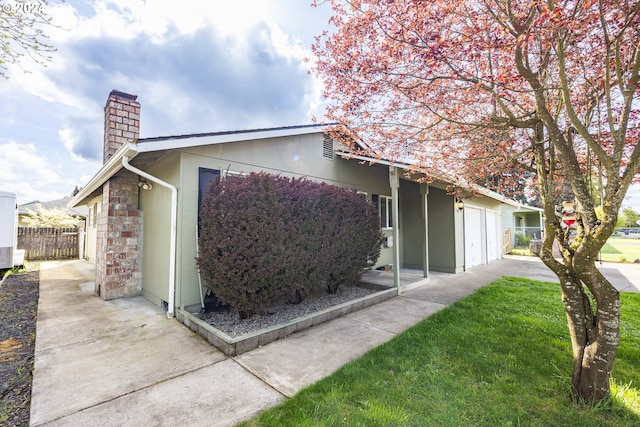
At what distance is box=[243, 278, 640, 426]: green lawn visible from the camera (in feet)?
8.22

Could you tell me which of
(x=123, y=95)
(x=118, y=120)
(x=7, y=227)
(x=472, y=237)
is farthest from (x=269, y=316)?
(x=7, y=227)

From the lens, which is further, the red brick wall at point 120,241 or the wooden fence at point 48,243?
the wooden fence at point 48,243

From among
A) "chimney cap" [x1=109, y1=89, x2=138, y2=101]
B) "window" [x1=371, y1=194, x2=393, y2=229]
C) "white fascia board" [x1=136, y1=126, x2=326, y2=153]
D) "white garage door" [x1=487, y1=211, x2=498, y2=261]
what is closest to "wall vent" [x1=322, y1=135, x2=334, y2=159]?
"white fascia board" [x1=136, y1=126, x2=326, y2=153]

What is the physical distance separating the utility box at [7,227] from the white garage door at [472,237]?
52.0ft

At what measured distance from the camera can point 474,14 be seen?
305cm

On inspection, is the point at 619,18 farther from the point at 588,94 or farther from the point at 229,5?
the point at 229,5

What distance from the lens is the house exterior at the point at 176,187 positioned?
5191mm

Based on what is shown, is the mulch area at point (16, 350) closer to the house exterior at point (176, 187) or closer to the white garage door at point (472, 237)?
the house exterior at point (176, 187)

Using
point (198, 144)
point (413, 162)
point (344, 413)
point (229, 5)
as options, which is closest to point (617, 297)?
point (344, 413)

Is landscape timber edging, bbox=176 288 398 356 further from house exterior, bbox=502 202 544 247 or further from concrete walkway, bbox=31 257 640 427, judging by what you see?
house exterior, bbox=502 202 544 247

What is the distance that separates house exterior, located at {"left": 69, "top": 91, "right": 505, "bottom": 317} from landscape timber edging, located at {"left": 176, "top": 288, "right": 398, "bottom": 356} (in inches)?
35.2

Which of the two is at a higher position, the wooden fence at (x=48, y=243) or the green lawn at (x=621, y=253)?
the wooden fence at (x=48, y=243)

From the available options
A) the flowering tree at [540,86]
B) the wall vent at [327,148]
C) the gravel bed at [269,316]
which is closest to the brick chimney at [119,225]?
the gravel bed at [269,316]

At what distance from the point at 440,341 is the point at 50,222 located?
2297 centimetres
